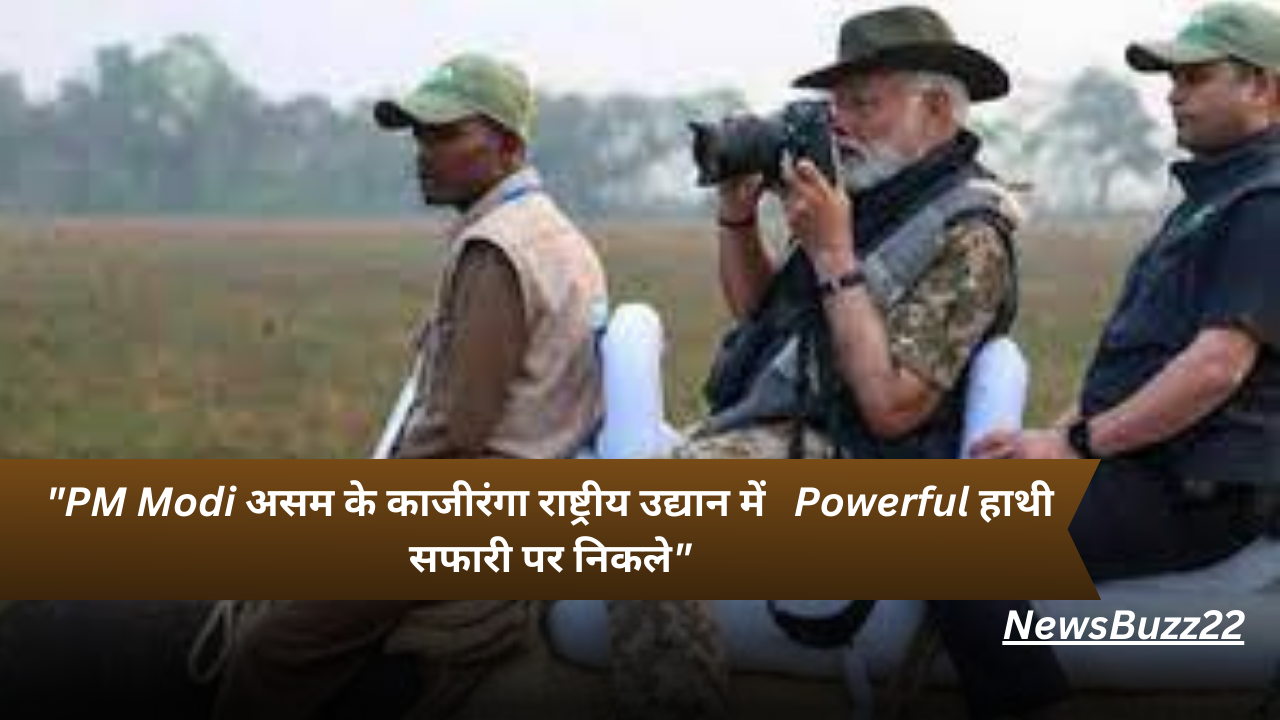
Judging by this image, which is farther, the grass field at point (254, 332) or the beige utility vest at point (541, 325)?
the grass field at point (254, 332)

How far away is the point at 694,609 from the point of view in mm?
3828

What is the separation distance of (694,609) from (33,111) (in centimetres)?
7558

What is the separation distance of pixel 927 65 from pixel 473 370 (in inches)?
36.7

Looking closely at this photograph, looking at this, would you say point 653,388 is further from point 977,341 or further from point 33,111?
point 33,111

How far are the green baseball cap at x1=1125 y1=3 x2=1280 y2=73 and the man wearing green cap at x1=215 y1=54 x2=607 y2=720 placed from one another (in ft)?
3.34

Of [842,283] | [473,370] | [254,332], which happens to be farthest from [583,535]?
[254,332]

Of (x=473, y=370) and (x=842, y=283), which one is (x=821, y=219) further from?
(x=473, y=370)

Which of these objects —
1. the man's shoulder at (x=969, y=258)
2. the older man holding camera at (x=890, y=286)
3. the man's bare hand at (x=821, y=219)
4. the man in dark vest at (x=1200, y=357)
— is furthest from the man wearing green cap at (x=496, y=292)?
the man in dark vest at (x=1200, y=357)

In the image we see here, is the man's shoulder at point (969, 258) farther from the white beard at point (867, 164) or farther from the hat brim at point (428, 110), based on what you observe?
the hat brim at point (428, 110)

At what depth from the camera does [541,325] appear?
4.07 m

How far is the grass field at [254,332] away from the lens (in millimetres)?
14938

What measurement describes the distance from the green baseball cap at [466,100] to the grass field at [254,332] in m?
7.98

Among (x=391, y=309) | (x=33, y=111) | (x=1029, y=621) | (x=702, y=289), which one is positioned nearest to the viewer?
(x=1029, y=621)

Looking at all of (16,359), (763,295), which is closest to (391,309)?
A: (16,359)
